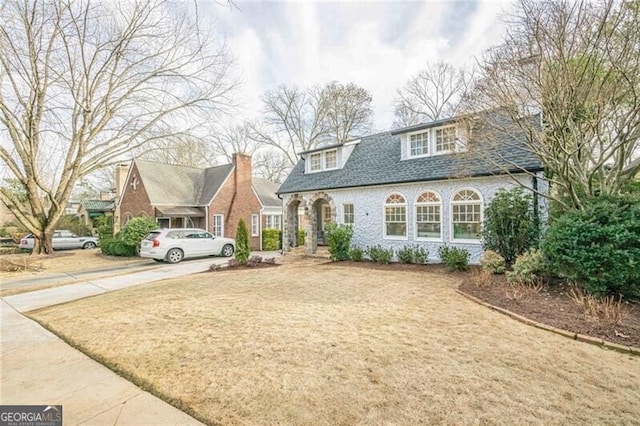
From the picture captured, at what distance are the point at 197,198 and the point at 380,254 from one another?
47.2 feet

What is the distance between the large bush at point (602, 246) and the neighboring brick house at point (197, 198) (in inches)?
698

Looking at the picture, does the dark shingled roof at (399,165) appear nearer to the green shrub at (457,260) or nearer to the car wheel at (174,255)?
the green shrub at (457,260)

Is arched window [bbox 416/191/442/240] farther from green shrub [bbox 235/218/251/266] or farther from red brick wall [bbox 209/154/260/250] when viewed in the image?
red brick wall [bbox 209/154/260/250]

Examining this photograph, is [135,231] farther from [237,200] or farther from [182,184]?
[237,200]

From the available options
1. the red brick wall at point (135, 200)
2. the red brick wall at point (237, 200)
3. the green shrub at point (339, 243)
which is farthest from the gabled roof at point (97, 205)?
the green shrub at point (339, 243)

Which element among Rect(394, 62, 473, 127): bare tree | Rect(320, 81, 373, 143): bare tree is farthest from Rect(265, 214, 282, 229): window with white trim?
Rect(394, 62, 473, 127): bare tree

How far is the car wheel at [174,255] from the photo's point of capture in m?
14.8

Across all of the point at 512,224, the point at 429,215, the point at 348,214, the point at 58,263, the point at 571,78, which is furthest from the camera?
the point at 58,263

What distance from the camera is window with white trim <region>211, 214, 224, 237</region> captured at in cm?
2030

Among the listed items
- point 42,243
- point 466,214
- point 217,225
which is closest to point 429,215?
point 466,214

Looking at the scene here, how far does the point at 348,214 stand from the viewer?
Answer: 1449cm

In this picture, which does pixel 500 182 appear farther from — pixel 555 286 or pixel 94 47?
pixel 94 47

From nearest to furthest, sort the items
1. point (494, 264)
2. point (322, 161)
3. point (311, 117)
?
point (494, 264) → point (322, 161) → point (311, 117)

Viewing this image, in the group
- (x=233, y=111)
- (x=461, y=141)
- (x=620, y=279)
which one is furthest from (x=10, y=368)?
(x=233, y=111)
